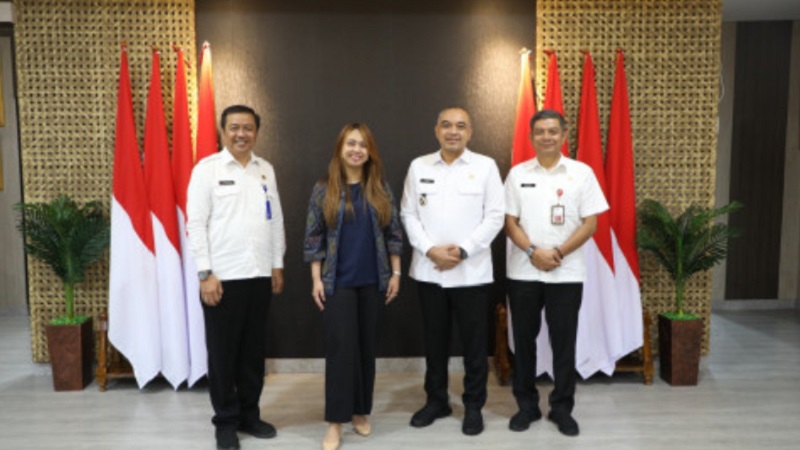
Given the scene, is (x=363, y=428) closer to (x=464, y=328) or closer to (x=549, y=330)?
(x=464, y=328)

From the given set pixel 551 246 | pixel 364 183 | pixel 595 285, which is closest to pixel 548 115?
pixel 551 246

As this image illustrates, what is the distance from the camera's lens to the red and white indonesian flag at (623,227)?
13.8 ft

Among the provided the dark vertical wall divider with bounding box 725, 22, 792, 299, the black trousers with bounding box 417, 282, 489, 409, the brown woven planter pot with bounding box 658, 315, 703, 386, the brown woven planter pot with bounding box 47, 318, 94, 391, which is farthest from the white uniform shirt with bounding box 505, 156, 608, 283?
the dark vertical wall divider with bounding box 725, 22, 792, 299

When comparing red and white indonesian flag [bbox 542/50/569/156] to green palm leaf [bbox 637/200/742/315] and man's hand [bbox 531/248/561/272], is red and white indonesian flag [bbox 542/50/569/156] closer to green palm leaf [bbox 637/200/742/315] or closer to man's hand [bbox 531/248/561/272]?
green palm leaf [bbox 637/200/742/315]

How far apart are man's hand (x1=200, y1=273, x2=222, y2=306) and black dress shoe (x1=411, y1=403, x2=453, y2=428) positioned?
1284mm

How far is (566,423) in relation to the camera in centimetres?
343

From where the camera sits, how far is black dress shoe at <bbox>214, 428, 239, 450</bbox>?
10.6 ft

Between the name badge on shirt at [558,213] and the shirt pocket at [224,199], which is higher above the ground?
the shirt pocket at [224,199]

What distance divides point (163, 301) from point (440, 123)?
2120 millimetres

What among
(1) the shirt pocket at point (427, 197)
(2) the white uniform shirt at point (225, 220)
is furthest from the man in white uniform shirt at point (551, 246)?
(2) the white uniform shirt at point (225, 220)

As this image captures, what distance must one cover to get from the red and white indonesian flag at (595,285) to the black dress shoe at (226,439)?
7.30 ft

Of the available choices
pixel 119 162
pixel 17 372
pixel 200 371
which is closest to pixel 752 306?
pixel 200 371

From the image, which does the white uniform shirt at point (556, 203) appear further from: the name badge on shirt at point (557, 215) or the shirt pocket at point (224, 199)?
the shirt pocket at point (224, 199)

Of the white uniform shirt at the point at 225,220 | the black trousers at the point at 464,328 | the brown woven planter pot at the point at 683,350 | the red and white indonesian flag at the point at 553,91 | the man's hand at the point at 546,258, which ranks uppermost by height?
the red and white indonesian flag at the point at 553,91
